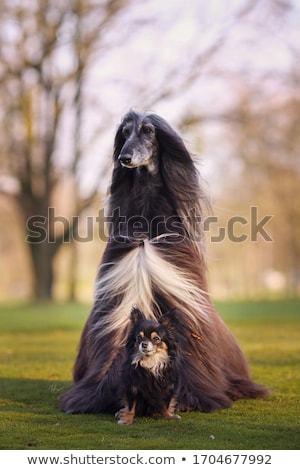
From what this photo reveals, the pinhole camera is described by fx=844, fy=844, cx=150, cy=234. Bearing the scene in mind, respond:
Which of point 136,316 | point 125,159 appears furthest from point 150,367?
point 125,159

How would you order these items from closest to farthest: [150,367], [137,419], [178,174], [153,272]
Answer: [150,367]
[137,419]
[153,272]
[178,174]

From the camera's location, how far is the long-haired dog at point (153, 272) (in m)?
7.00

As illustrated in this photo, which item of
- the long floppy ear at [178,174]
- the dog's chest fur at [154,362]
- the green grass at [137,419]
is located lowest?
the green grass at [137,419]

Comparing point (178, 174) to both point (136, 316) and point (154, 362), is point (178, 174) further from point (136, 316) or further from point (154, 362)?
point (154, 362)

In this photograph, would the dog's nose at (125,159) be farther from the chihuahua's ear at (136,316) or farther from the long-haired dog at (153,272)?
the chihuahua's ear at (136,316)

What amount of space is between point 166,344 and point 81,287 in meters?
48.2

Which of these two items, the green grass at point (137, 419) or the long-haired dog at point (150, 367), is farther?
the long-haired dog at point (150, 367)

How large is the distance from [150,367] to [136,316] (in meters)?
0.40

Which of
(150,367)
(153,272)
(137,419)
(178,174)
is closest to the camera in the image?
(150,367)

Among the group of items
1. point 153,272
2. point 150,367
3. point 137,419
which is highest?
point 153,272

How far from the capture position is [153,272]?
700 centimetres

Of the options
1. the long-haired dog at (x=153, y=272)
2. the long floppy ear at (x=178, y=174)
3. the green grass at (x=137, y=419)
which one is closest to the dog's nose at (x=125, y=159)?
the long-haired dog at (x=153, y=272)

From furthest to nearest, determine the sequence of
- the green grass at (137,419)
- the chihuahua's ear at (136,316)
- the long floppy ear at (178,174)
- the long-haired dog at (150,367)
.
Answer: the long floppy ear at (178,174)
the chihuahua's ear at (136,316)
the long-haired dog at (150,367)
the green grass at (137,419)
